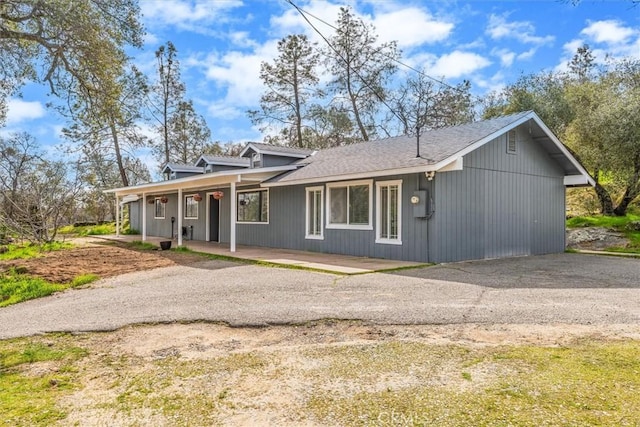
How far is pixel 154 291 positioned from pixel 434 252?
18.9ft

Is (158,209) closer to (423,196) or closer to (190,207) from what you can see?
(190,207)

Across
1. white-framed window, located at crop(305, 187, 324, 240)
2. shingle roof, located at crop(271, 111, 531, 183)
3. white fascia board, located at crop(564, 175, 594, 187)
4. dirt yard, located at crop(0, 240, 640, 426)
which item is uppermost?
shingle roof, located at crop(271, 111, 531, 183)

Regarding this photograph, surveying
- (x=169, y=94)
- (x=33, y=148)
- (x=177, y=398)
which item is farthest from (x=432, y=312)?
(x=169, y=94)

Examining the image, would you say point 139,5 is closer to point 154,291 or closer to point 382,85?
point 154,291

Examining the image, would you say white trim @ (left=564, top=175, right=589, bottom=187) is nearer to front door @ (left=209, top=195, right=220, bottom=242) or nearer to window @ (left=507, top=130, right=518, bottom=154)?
window @ (left=507, top=130, right=518, bottom=154)

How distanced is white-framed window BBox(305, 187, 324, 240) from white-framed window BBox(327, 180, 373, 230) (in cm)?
33

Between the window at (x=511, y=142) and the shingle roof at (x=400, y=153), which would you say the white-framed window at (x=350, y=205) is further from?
the window at (x=511, y=142)

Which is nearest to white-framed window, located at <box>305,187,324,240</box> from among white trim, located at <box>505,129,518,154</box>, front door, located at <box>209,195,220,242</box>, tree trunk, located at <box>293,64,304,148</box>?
white trim, located at <box>505,129,518,154</box>

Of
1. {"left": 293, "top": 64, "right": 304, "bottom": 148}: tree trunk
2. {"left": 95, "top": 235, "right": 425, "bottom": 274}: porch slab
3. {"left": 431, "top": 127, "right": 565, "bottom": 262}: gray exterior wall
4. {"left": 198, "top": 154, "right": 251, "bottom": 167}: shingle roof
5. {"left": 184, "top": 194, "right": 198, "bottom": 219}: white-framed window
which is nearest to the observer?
{"left": 95, "top": 235, "right": 425, "bottom": 274}: porch slab

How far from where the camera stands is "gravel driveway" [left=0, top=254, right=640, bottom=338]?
5090 millimetres

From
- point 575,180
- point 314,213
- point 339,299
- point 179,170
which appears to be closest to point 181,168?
point 179,170

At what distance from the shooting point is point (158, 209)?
70.8 feet

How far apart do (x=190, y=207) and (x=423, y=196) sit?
11967mm

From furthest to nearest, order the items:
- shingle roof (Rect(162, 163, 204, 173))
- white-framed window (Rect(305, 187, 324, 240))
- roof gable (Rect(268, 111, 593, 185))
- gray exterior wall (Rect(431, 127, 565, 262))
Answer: shingle roof (Rect(162, 163, 204, 173)) < white-framed window (Rect(305, 187, 324, 240)) < gray exterior wall (Rect(431, 127, 565, 262)) < roof gable (Rect(268, 111, 593, 185))
